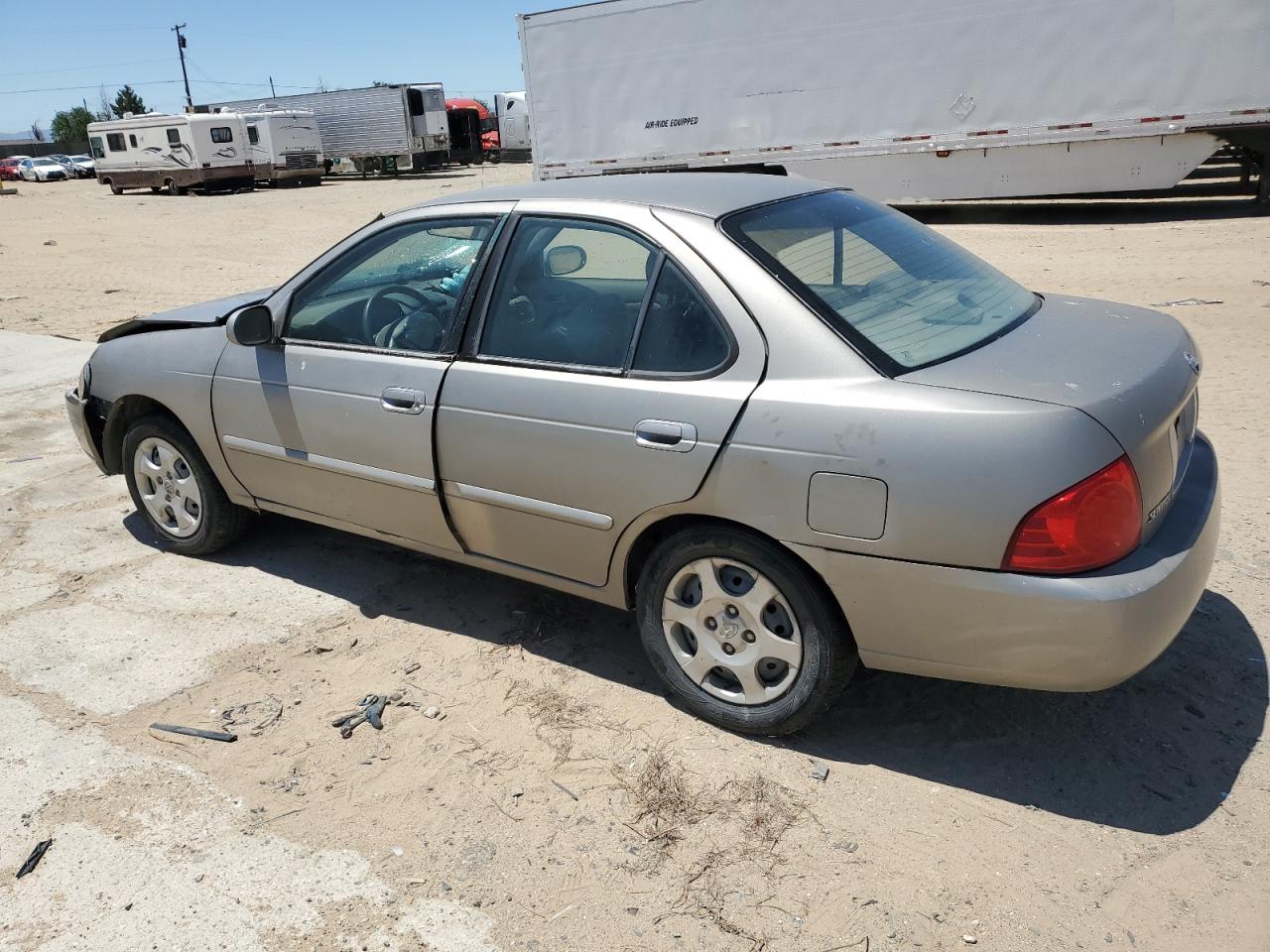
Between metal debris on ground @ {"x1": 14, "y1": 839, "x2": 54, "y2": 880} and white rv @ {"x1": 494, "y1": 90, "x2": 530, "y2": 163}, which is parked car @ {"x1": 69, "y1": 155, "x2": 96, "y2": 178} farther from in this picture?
metal debris on ground @ {"x1": 14, "y1": 839, "x2": 54, "y2": 880}

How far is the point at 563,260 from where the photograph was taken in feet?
12.0

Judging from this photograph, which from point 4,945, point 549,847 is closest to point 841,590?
point 549,847

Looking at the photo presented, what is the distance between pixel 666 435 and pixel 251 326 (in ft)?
6.37

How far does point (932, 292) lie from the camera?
11.0 ft

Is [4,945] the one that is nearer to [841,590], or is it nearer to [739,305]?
[841,590]

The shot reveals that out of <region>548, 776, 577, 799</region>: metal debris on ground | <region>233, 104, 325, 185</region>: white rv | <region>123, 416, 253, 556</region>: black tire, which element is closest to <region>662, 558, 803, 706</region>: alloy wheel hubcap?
<region>548, 776, 577, 799</region>: metal debris on ground

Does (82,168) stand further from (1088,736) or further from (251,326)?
(1088,736)

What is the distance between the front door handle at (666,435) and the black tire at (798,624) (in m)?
0.27

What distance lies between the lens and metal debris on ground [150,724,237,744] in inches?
134

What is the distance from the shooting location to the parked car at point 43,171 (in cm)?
4841

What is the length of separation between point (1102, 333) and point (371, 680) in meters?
2.80

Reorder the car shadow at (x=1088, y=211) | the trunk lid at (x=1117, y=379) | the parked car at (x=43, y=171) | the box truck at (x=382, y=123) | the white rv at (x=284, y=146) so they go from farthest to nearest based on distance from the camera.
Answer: the parked car at (x=43, y=171), the box truck at (x=382, y=123), the white rv at (x=284, y=146), the car shadow at (x=1088, y=211), the trunk lid at (x=1117, y=379)

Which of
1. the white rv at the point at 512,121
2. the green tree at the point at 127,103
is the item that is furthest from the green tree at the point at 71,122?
the white rv at the point at 512,121

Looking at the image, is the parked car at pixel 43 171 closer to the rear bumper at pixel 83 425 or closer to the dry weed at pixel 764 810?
the rear bumper at pixel 83 425
